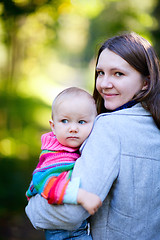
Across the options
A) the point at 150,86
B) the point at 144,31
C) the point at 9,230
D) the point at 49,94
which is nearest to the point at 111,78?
the point at 150,86

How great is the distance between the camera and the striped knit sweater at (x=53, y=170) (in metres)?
1.70

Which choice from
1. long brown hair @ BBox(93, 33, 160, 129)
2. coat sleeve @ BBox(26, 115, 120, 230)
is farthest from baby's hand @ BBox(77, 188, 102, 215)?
long brown hair @ BBox(93, 33, 160, 129)

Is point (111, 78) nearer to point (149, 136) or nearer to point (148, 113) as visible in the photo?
point (148, 113)

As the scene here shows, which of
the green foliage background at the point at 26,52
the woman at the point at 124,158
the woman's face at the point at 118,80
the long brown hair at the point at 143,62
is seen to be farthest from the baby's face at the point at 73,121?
the green foliage background at the point at 26,52

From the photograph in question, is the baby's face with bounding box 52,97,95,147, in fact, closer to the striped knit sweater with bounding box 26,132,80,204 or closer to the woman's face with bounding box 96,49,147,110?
the striped knit sweater with bounding box 26,132,80,204

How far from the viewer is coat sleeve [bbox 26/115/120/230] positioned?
1685mm

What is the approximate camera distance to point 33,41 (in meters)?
7.95

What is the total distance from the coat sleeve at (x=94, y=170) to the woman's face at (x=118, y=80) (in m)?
0.35

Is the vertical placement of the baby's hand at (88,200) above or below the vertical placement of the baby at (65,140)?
below

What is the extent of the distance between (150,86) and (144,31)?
4136 millimetres

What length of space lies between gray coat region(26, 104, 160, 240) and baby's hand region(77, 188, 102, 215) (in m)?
0.04

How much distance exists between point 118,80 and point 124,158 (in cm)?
60

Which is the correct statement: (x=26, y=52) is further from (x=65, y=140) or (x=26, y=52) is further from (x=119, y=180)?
(x=119, y=180)

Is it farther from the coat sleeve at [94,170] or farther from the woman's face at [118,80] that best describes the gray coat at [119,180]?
the woman's face at [118,80]
